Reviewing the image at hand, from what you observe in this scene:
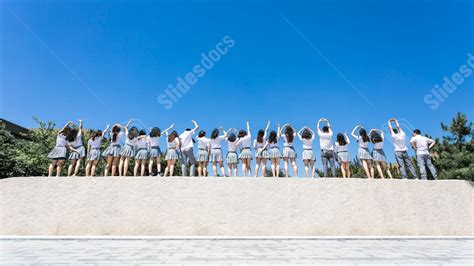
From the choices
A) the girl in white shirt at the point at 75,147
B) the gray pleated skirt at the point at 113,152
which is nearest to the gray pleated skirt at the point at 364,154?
the gray pleated skirt at the point at 113,152

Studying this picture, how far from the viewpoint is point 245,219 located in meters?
9.39

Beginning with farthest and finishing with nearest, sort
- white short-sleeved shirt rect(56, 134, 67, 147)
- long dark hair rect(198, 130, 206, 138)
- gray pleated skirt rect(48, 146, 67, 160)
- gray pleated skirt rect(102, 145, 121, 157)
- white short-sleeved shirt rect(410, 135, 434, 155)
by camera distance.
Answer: long dark hair rect(198, 130, 206, 138) < white short-sleeved shirt rect(410, 135, 434, 155) < gray pleated skirt rect(102, 145, 121, 157) < white short-sleeved shirt rect(56, 134, 67, 147) < gray pleated skirt rect(48, 146, 67, 160)

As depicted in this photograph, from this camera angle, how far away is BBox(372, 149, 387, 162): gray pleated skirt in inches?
441

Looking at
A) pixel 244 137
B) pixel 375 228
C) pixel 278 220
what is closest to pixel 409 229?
pixel 375 228

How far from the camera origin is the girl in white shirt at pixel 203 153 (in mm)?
11461

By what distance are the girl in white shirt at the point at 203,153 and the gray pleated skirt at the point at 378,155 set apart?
6256 mm

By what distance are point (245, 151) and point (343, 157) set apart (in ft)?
11.9

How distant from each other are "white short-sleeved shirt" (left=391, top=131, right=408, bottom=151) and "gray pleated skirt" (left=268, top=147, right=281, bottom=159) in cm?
429

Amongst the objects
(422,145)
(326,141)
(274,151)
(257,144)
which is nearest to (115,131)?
(257,144)

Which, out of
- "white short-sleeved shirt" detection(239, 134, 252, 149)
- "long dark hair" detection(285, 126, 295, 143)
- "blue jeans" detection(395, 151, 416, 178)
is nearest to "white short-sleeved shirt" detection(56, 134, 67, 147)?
"white short-sleeved shirt" detection(239, 134, 252, 149)

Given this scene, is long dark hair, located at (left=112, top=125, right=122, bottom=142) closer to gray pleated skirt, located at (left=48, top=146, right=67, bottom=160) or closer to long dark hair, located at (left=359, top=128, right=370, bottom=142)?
gray pleated skirt, located at (left=48, top=146, right=67, bottom=160)

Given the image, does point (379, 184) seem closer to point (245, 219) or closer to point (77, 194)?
point (245, 219)

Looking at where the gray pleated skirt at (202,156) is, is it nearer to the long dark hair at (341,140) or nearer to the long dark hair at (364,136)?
the long dark hair at (341,140)

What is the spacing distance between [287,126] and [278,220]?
3.59 meters
